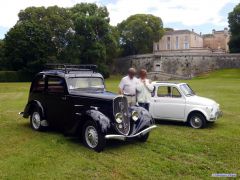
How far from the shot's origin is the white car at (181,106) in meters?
12.8

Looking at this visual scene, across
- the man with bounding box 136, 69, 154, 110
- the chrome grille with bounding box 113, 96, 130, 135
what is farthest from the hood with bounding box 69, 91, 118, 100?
the man with bounding box 136, 69, 154, 110

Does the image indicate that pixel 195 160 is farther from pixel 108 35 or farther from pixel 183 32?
pixel 183 32

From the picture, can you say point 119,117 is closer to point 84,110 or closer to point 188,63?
point 84,110

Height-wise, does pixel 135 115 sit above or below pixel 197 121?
above

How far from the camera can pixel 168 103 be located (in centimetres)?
1334

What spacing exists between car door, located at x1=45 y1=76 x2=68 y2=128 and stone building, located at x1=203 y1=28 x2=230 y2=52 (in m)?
108

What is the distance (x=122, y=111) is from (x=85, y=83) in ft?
6.94

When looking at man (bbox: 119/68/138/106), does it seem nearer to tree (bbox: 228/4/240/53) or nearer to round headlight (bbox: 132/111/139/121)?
round headlight (bbox: 132/111/139/121)

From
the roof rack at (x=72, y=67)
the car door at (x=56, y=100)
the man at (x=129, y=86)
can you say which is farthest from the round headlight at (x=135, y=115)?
the roof rack at (x=72, y=67)

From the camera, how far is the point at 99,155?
8914mm

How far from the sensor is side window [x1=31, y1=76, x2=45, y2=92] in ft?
39.3

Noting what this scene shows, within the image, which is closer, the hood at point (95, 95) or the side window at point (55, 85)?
the hood at point (95, 95)

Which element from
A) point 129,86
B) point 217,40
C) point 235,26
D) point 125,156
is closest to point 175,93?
point 129,86

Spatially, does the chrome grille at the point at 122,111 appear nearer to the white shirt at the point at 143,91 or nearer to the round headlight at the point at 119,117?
the round headlight at the point at 119,117
